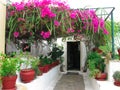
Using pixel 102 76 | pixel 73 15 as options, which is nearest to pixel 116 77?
pixel 102 76

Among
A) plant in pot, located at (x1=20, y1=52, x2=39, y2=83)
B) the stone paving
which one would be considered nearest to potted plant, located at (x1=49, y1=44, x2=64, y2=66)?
the stone paving

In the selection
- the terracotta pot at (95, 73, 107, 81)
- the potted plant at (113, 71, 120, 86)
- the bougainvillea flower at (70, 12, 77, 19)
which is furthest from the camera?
the terracotta pot at (95, 73, 107, 81)

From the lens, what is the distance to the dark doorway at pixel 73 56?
13344 mm

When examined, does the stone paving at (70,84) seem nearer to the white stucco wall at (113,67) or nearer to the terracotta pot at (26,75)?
the white stucco wall at (113,67)

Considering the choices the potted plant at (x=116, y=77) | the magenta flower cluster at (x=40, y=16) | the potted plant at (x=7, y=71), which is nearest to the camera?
the potted plant at (x=7, y=71)

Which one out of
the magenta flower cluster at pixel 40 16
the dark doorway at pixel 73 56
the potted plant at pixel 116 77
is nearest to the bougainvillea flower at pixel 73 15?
the magenta flower cluster at pixel 40 16

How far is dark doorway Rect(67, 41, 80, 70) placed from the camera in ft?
43.8

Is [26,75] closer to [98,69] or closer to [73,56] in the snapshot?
[98,69]

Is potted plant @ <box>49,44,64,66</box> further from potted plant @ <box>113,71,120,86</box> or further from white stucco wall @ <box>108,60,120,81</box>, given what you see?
potted plant @ <box>113,71,120,86</box>

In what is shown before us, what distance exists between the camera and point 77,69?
13.4 meters

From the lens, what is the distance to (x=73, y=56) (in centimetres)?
1359

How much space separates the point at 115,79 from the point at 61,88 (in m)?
2.35

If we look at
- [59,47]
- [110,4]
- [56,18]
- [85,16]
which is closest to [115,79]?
[85,16]

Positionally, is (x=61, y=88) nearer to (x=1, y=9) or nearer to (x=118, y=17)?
(x=1, y=9)
